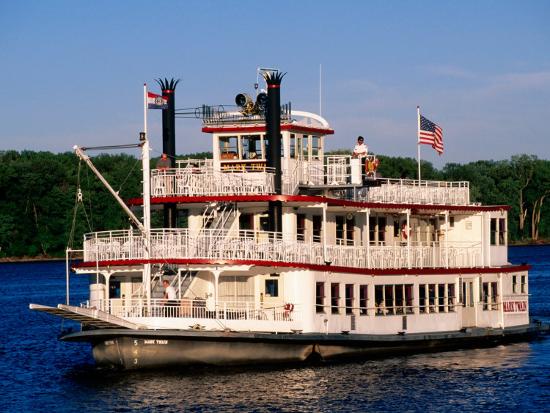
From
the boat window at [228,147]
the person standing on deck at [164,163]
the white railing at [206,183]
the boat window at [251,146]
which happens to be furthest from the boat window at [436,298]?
the person standing on deck at [164,163]

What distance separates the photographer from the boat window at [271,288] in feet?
134

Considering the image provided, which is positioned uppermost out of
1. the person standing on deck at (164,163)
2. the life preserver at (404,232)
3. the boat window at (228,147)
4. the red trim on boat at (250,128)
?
the red trim on boat at (250,128)

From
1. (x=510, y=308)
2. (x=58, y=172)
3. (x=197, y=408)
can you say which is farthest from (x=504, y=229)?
(x=58, y=172)

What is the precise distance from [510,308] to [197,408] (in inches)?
750

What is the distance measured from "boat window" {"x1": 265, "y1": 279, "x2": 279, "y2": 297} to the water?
105 inches

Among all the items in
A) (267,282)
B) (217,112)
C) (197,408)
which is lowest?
(197,408)

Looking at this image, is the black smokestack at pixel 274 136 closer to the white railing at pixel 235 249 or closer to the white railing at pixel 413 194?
the white railing at pixel 235 249

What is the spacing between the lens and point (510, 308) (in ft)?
161

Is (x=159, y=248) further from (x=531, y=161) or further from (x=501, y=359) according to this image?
(x=531, y=161)

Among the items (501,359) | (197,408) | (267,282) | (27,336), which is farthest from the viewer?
(27,336)

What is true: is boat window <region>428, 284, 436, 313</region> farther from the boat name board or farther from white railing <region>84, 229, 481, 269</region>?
the boat name board

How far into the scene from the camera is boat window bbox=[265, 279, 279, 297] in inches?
1613

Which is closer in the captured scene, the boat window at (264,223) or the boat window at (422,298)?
the boat window at (264,223)

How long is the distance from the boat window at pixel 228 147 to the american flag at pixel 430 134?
8765mm
